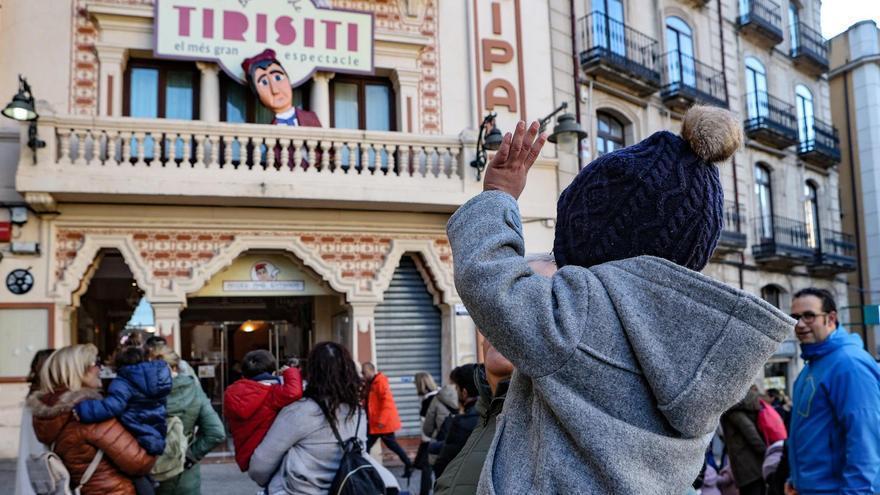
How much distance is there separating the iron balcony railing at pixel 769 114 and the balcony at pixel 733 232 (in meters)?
2.32

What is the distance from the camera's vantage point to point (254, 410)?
4.66 meters

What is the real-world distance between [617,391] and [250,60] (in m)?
11.8

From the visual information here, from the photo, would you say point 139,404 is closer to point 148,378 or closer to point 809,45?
point 148,378

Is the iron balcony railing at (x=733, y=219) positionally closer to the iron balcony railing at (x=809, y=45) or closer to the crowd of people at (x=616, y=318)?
the iron balcony railing at (x=809, y=45)

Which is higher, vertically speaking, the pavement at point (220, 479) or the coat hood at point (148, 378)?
the coat hood at point (148, 378)

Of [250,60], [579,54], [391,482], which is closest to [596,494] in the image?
[391,482]

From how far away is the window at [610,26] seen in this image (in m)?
15.6

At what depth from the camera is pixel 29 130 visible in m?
10.5

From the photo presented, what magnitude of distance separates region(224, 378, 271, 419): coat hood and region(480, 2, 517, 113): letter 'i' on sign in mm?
9560

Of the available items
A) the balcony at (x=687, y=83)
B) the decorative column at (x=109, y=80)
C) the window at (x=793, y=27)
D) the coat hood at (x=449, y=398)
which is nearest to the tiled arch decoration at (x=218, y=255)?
the decorative column at (x=109, y=80)

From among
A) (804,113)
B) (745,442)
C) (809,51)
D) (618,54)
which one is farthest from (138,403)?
(804,113)

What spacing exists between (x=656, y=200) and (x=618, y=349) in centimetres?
30

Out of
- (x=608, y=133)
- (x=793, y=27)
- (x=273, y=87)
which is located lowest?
(x=608, y=133)

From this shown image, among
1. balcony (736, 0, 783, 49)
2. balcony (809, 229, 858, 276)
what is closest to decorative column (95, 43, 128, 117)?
balcony (736, 0, 783, 49)
